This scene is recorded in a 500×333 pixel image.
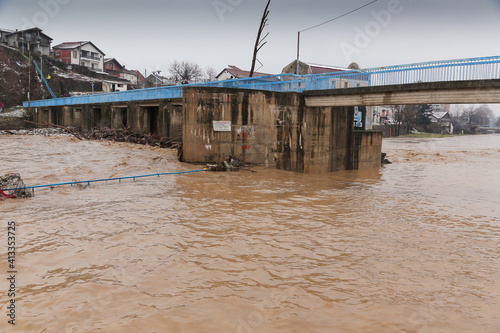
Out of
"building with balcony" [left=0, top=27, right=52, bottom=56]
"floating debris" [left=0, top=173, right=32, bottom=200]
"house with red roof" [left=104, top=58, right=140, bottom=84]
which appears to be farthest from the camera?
"house with red roof" [left=104, top=58, right=140, bottom=84]

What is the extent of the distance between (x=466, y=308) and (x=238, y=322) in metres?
3.30

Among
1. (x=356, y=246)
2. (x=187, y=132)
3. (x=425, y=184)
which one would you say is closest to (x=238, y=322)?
(x=356, y=246)

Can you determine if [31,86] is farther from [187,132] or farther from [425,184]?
[425,184]

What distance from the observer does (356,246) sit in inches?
289

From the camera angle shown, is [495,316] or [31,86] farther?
[31,86]

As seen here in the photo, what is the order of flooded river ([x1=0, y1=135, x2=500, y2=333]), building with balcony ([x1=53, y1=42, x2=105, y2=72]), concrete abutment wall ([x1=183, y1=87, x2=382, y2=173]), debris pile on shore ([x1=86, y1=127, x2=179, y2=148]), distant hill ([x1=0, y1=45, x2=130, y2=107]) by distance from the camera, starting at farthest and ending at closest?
building with balcony ([x1=53, y1=42, x2=105, y2=72]) < distant hill ([x1=0, y1=45, x2=130, y2=107]) < debris pile on shore ([x1=86, y1=127, x2=179, y2=148]) < concrete abutment wall ([x1=183, y1=87, x2=382, y2=173]) < flooded river ([x1=0, y1=135, x2=500, y2=333])

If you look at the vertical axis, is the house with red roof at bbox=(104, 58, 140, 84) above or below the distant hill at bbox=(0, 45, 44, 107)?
above

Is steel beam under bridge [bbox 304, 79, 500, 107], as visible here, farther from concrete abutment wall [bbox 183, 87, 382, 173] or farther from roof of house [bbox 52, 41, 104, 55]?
roof of house [bbox 52, 41, 104, 55]

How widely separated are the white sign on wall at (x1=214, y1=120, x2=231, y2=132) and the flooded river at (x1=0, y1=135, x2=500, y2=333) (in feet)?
18.1

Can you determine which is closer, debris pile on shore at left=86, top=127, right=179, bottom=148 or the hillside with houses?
debris pile on shore at left=86, top=127, right=179, bottom=148

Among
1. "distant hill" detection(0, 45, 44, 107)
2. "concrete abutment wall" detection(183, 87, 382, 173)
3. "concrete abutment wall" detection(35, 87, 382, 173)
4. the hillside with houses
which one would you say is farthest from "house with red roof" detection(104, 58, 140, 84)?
"concrete abutment wall" detection(183, 87, 382, 173)

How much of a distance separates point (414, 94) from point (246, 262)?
12906 mm

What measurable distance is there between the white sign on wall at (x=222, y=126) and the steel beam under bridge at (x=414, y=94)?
5018 millimetres

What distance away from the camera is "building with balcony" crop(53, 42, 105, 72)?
78.6 metres
